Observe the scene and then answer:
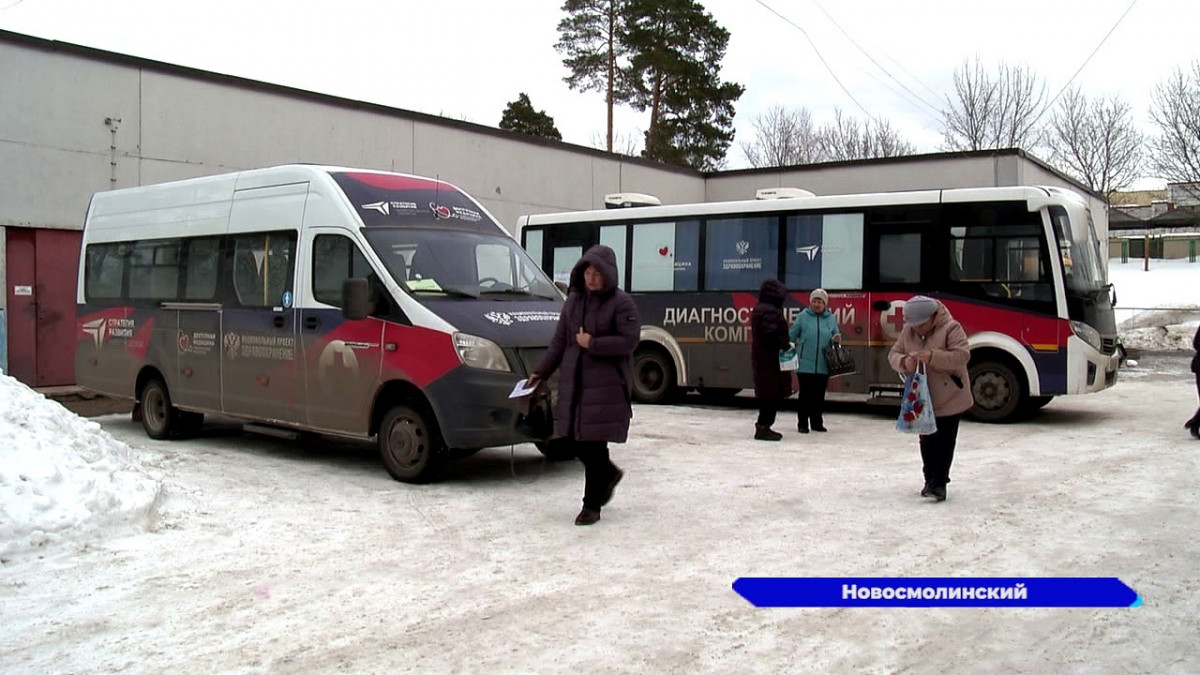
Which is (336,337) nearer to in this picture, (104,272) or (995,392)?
(104,272)

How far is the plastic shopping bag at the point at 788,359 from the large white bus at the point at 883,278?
2.33m

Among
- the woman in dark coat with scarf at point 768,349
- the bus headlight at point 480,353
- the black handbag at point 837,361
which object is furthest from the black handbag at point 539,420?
the black handbag at point 837,361

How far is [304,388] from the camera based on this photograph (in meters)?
8.94

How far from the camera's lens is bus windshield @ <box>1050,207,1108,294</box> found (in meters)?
12.1

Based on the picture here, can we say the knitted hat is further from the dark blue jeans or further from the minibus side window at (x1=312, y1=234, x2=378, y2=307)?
the minibus side window at (x1=312, y1=234, x2=378, y2=307)

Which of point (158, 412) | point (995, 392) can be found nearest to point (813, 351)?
point (995, 392)

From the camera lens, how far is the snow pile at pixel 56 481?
6.00 meters

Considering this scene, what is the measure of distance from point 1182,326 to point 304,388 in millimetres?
25331

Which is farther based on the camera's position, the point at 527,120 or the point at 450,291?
the point at 527,120

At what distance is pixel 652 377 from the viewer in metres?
15.1

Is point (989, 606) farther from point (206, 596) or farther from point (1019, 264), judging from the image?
point (1019, 264)

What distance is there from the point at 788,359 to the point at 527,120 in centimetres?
3688

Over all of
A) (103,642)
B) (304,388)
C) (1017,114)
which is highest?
(1017,114)

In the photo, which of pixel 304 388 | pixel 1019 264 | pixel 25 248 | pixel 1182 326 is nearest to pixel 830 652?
pixel 304 388
